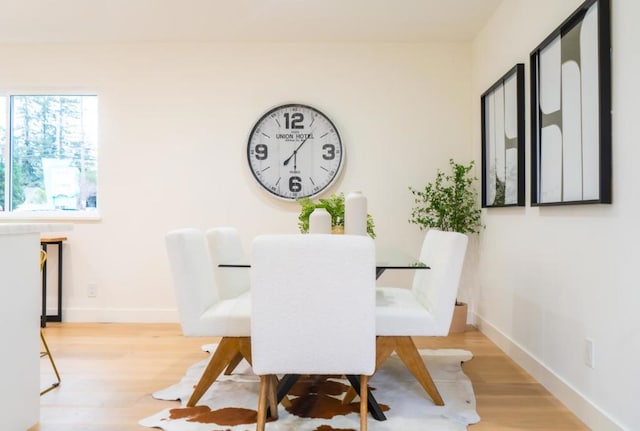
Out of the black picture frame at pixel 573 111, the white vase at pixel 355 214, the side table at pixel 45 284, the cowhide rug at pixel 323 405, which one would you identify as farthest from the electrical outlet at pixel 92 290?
the black picture frame at pixel 573 111

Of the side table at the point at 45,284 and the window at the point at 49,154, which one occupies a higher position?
the window at the point at 49,154

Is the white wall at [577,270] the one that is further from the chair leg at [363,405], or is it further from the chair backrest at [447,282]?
the chair leg at [363,405]

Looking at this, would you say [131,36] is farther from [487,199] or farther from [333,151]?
[487,199]

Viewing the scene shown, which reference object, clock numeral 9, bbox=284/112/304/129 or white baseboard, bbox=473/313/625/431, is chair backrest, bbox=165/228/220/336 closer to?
white baseboard, bbox=473/313/625/431

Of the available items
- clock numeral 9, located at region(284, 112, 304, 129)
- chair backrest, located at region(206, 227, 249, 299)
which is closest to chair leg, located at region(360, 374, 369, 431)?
chair backrest, located at region(206, 227, 249, 299)

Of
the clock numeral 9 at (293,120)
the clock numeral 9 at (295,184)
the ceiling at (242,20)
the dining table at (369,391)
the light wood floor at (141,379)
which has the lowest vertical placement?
the light wood floor at (141,379)

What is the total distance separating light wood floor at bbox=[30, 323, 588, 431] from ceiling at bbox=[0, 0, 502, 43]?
91.0 inches

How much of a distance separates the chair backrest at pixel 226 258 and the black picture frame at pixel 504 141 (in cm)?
170

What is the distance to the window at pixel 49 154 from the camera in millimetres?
4262

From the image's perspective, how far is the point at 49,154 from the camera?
428 cm

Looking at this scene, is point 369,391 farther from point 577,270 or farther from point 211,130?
point 211,130

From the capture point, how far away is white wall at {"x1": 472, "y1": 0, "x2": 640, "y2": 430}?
6.07 feet

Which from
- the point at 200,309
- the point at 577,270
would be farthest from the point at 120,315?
the point at 577,270

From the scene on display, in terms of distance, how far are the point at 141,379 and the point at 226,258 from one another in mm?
795
